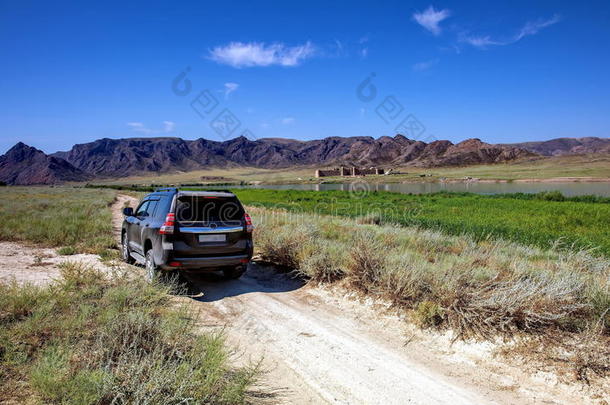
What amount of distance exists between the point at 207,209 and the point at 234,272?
171 cm

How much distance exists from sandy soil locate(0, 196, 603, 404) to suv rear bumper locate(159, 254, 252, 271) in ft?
1.96

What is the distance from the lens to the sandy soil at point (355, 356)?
3596 millimetres

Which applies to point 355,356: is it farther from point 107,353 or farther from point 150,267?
point 150,267

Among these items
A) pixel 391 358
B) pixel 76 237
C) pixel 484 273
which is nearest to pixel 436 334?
pixel 391 358

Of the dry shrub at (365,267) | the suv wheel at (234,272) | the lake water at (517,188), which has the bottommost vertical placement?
the lake water at (517,188)

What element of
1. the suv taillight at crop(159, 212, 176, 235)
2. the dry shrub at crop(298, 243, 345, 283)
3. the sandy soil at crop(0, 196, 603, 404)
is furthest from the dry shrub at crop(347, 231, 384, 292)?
the suv taillight at crop(159, 212, 176, 235)

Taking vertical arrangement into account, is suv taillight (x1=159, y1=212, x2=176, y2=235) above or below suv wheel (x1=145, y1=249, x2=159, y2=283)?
above

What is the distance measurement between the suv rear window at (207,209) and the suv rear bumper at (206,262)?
777 millimetres

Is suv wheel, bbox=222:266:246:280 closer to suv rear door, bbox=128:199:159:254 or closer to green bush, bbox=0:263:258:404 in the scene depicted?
suv rear door, bbox=128:199:159:254

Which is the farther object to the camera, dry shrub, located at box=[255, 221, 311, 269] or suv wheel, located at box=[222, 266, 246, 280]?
dry shrub, located at box=[255, 221, 311, 269]

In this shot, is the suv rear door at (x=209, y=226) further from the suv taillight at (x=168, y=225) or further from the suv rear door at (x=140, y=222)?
the suv rear door at (x=140, y=222)

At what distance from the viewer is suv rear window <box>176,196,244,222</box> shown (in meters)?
6.98

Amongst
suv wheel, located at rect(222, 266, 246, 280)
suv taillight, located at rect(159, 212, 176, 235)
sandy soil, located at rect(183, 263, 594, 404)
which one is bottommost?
sandy soil, located at rect(183, 263, 594, 404)

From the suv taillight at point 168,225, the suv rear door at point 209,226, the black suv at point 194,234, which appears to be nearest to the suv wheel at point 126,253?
the black suv at point 194,234
